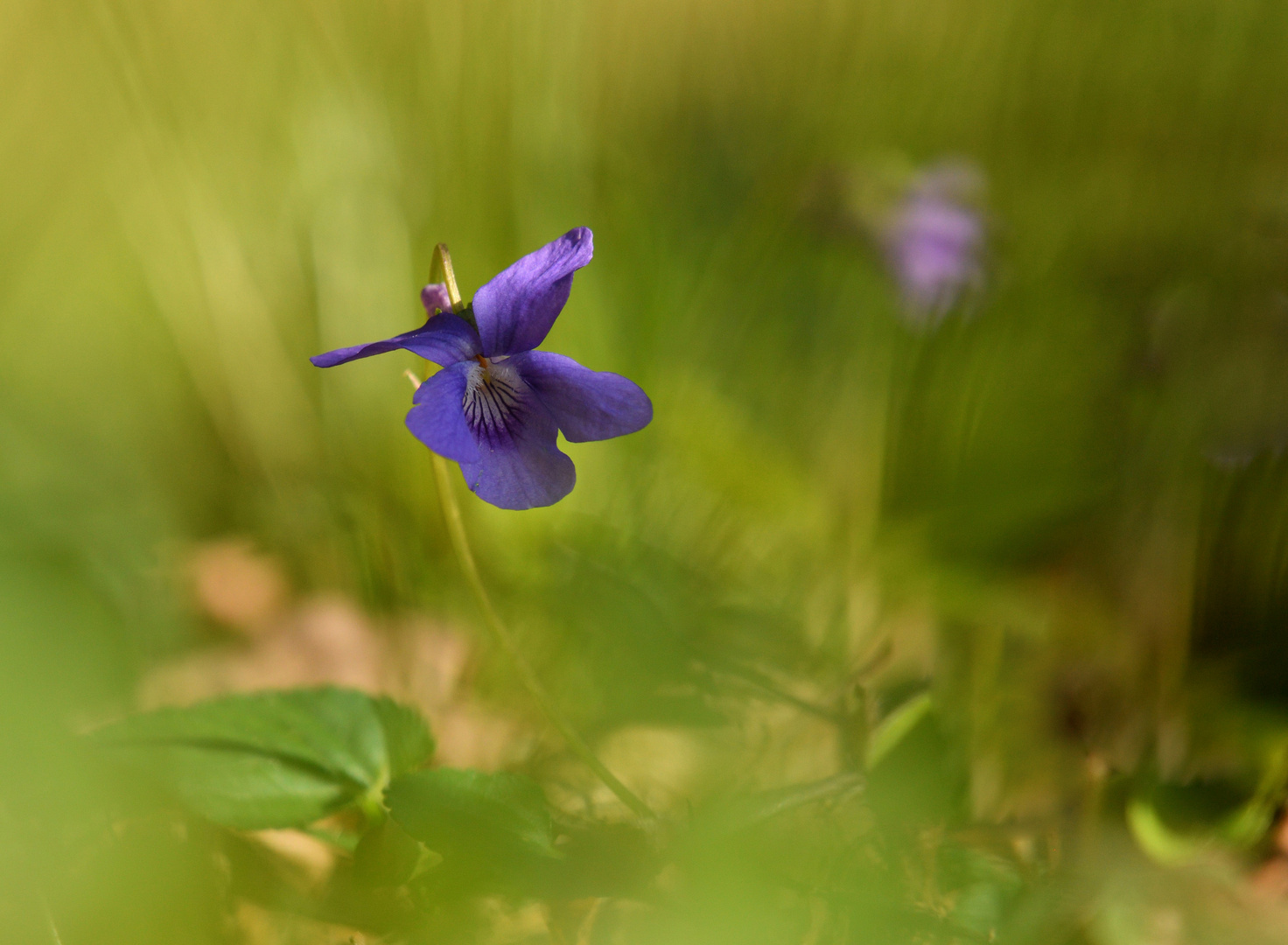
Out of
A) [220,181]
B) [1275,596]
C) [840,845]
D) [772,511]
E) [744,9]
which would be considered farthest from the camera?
[744,9]

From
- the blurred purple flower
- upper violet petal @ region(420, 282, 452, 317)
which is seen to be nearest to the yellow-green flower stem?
upper violet petal @ region(420, 282, 452, 317)

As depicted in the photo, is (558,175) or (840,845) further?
(558,175)

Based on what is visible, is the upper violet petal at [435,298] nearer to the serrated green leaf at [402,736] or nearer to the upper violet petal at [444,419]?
the upper violet petal at [444,419]

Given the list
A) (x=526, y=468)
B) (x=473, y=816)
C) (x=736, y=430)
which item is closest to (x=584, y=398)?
(x=526, y=468)

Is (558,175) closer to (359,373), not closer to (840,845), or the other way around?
(359,373)

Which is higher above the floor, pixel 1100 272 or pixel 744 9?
pixel 744 9

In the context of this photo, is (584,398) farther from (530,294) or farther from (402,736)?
(402,736)

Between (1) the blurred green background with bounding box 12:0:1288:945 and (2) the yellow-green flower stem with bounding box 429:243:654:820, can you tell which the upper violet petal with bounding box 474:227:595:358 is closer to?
(2) the yellow-green flower stem with bounding box 429:243:654:820

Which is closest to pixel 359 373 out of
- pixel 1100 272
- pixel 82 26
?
pixel 82 26
